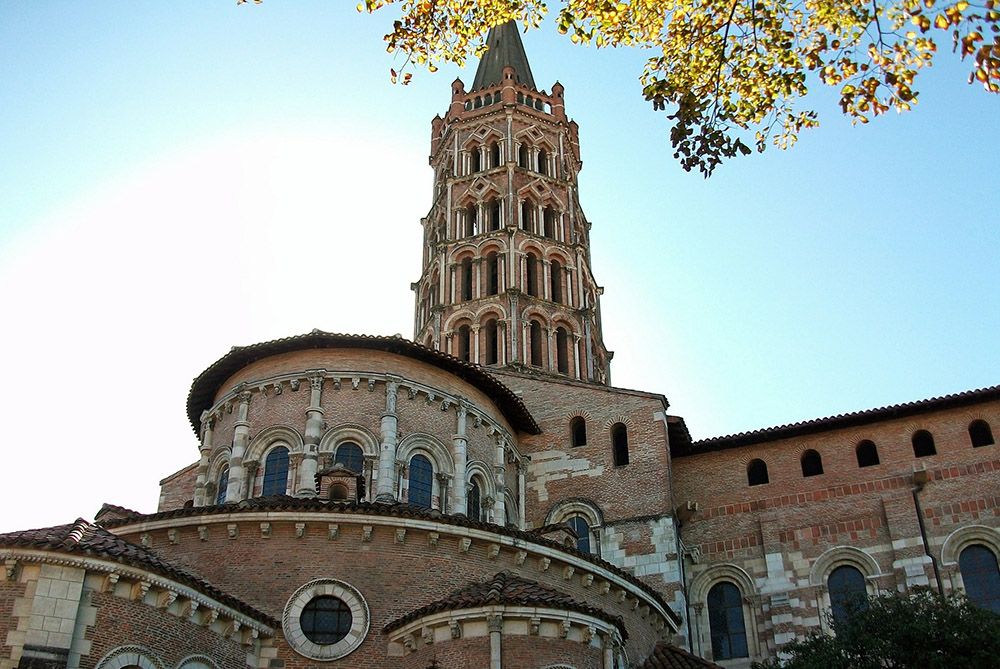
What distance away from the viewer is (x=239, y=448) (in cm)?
2250

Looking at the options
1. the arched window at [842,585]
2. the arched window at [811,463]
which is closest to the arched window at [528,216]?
the arched window at [811,463]

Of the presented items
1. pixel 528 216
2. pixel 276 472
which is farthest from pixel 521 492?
pixel 528 216

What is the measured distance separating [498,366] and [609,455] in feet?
26.2

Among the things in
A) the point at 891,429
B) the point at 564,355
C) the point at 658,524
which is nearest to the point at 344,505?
the point at 658,524

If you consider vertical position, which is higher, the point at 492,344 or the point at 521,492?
the point at 492,344

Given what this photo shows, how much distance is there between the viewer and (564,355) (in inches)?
1419

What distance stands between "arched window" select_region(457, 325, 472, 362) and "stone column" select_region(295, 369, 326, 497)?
1246 centimetres

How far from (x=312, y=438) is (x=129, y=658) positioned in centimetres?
807

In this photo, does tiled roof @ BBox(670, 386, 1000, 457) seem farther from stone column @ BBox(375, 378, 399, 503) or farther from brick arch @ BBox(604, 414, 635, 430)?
stone column @ BBox(375, 378, 399, 503)

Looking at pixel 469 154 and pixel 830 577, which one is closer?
pixel 830 577

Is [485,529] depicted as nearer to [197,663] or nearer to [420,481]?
[420,481]

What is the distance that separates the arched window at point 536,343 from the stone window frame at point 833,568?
13.2m

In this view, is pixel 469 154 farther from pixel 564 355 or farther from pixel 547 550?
pixel 547 550

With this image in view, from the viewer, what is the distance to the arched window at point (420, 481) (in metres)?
22.7
